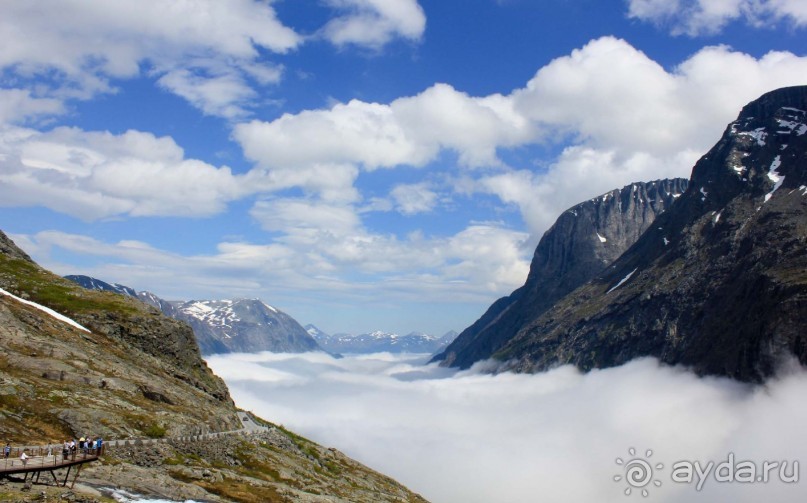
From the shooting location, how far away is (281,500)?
204 ft

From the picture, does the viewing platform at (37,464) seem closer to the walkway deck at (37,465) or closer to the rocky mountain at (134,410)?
the walkway deck at (37,465)

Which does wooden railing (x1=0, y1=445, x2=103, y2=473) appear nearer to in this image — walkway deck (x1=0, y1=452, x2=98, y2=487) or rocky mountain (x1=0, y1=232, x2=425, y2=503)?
walkway deck (x1=0, y1=452, x2=98, y2=487)

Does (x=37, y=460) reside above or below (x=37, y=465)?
below

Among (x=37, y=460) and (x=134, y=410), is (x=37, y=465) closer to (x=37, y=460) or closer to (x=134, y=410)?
(x=37, y=460)

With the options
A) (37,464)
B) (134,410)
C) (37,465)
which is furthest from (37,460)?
(134,410)

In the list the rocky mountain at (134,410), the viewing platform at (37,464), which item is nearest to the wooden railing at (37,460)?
the viewing platform at (37,464)

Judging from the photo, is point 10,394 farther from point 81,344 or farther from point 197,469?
Result: point 81,344

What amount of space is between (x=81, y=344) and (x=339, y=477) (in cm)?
4916

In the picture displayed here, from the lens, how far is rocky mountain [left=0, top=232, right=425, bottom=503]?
5594 centimetres

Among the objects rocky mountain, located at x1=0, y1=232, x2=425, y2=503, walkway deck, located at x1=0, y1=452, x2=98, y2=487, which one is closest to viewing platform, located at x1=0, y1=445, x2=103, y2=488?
walkway deck, located at x1=0, y1=452, x2=98, y2=487

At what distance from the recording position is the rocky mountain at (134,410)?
55938 mm

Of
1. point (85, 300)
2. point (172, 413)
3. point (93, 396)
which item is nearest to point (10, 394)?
point (93, 396)

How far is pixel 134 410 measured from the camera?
72375 millimetres

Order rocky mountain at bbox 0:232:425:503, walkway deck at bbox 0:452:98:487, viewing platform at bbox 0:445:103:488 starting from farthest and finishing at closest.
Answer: rocky mountain at bbox 0:232:425:503
viewing platform at bbox 0:445:103:488
walkway deck at bbox 0:452:98:487
